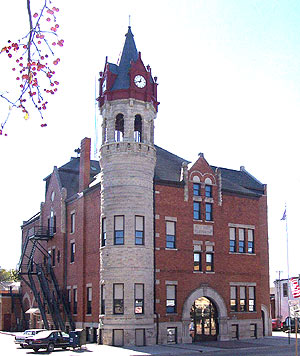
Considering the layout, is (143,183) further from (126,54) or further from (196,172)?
(126,54)

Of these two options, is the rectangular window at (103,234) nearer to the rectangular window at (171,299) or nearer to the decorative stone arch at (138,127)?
the rectangular window at (171,299)

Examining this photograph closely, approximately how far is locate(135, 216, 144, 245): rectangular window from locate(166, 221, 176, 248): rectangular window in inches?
97.0

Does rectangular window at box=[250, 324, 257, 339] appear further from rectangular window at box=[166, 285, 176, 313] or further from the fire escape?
the fire escape

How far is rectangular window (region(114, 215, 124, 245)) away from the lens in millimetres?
41406

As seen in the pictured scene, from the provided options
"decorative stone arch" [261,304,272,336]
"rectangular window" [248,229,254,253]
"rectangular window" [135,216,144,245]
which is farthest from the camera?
"decorative stone arch" [261,304,272,336]

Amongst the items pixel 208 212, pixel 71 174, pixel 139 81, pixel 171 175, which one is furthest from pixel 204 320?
pixel 71 174

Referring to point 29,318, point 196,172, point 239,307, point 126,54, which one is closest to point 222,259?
point 239,307

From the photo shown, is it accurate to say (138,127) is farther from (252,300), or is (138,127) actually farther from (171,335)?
(252,300)

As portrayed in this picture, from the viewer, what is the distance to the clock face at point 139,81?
4394cm

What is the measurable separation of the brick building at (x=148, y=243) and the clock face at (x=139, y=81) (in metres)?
0.08

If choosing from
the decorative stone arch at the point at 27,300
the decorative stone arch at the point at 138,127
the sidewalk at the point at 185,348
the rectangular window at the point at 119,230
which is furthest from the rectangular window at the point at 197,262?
the decorative stone arch at the point at 27,300

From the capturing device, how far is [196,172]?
45.3 meters

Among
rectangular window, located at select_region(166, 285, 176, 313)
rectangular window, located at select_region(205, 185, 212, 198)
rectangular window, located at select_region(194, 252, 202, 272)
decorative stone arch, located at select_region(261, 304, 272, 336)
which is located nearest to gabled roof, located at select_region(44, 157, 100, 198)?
rectangular window, located at select_region(205, 185, 212, 198)

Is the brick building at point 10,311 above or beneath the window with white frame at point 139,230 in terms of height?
beneath
